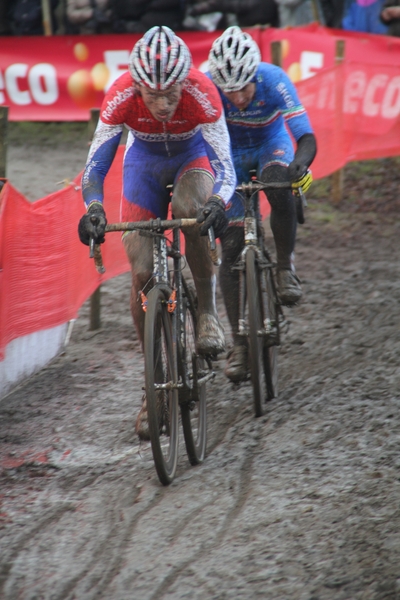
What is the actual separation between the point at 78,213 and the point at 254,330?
2.00 m

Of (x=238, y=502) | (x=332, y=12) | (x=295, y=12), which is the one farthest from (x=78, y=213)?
(x=332, y=12)

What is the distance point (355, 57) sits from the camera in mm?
12578

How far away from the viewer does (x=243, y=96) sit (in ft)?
19.3

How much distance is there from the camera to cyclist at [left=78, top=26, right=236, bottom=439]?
4512 mm

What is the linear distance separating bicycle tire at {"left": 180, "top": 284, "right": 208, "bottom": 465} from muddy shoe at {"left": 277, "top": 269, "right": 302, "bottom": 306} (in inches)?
47.6

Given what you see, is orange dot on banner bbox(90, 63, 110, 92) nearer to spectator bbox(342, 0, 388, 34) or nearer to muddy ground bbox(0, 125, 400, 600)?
spectator bbox(342, 0, 388, 34)

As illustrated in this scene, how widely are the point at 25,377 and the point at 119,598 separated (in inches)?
122

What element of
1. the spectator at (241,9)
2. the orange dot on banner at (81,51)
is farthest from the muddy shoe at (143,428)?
the spectator at (241,9)

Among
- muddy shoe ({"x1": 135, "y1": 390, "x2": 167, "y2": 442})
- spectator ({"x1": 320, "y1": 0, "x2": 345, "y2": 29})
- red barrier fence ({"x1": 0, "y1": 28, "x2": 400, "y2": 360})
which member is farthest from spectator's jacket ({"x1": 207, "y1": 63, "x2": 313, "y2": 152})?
spectator ({"x1": 320, "y1": 0, "x2": 345, "y2": 29})

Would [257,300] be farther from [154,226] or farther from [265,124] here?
[154,226]

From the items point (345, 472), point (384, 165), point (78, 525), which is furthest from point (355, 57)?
point (78, 525)

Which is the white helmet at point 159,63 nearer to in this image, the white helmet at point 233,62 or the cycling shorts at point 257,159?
the white helmet at point 233,62

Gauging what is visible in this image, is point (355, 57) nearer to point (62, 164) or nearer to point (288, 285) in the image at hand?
point (62, 164)

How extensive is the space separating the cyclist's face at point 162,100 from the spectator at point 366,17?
9328mm
